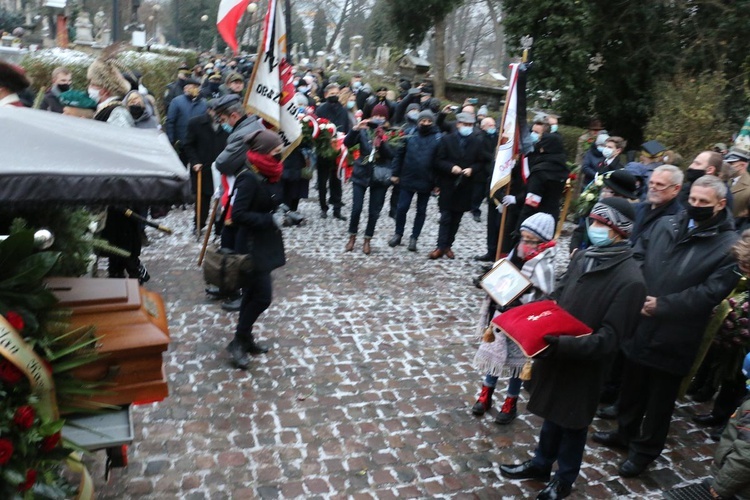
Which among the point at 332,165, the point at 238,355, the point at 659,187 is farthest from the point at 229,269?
the point at 332,165

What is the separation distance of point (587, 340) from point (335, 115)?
877 cm

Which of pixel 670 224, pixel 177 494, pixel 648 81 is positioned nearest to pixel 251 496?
pixel 177 494

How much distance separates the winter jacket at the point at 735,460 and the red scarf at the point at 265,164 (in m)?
3.83

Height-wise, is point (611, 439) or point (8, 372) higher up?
point (8, 372)

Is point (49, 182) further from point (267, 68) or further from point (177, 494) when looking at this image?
point (267, 68)

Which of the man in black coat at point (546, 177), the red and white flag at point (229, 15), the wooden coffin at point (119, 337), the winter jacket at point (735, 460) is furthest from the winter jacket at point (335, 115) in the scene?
the winter jacket at point (735, 460)

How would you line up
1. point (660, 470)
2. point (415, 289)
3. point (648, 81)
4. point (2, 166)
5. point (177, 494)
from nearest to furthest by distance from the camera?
point (2, 166)
point (177, 494)
point (660, 470)
point (415, 289)
point (648, 81)

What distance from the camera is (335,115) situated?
1178 centimetres

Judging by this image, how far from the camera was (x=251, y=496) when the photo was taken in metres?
4.11

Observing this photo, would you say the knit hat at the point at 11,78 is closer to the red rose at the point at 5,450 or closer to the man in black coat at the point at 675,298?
the red rose at the point at 5,450

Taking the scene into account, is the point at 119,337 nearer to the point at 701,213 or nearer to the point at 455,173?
the point at 701,213

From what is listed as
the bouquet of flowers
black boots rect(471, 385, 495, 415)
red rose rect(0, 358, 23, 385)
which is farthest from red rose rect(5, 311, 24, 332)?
the bouquet of flowers

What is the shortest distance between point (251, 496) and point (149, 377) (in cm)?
123

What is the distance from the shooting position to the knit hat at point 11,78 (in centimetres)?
530
